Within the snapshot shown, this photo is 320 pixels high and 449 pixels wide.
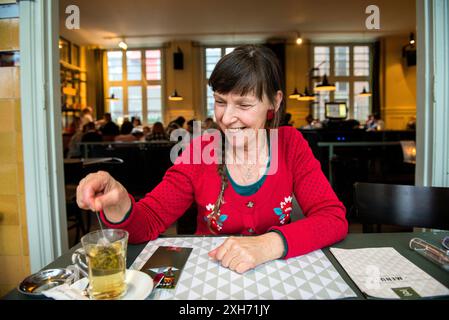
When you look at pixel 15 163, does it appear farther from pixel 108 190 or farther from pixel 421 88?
pixel 421 88

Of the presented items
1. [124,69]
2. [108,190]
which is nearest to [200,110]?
[124,69]

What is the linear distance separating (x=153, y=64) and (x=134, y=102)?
1402mm

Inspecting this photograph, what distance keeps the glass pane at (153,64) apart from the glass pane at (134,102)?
0.63 m

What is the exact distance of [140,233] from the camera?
3.14 ft

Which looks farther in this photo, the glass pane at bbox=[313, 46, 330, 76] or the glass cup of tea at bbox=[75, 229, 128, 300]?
the glass pane at bbox=[313, 46, 330, 76]

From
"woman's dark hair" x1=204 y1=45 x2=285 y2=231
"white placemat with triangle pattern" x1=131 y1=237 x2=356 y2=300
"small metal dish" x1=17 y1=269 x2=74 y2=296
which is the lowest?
"white placemat with triangle pattern" x1=131 y1=237 x2=356 y2=300

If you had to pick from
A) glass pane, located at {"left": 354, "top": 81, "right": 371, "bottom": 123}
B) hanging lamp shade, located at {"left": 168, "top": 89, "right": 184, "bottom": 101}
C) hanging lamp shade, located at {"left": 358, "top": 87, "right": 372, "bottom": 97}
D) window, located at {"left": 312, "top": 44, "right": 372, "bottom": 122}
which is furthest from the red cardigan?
glass pane, located at {"left": 354, "top": 81, "right": 371, "bottom": 123}

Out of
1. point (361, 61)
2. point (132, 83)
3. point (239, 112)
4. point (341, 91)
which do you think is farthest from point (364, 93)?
point (239, 112)

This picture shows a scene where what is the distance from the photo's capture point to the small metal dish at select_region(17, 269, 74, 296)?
2.22 ft

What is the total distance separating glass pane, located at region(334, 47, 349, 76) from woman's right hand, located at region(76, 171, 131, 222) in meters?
10.8

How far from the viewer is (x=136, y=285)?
678 millimetres

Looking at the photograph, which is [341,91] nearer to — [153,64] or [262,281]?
[153,64]

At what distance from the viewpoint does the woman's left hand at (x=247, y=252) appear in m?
0.77

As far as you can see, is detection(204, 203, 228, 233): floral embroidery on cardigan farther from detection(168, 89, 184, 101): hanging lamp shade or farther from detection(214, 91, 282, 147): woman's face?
detection(168, 89, 184, 101): hanging lamp shade
